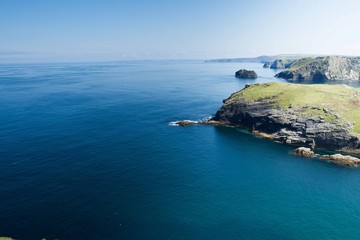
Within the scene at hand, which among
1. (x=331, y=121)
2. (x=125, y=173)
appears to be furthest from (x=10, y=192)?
(x=331, y=121)

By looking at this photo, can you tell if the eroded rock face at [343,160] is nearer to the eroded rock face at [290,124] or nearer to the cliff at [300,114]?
the cliff at [300,114]

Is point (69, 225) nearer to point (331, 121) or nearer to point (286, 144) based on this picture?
point (286, 144)

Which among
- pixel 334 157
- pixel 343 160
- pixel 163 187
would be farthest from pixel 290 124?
pixel 163 187

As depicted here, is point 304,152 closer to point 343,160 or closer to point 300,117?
point 343,160

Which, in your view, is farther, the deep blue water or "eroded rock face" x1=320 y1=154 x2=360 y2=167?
"eroded rock face" x1=320 y1=154 x2=360 y2=167

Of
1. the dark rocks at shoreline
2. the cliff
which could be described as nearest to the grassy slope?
the cliff

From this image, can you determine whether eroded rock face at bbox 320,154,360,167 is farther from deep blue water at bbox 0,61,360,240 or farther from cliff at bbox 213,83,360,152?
cliff at bbox 213,83,360,152

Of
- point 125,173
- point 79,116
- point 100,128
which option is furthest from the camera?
point 79,116

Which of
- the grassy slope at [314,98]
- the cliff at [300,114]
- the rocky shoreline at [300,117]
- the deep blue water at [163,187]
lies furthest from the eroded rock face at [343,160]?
the grassy slope at [314,98]
